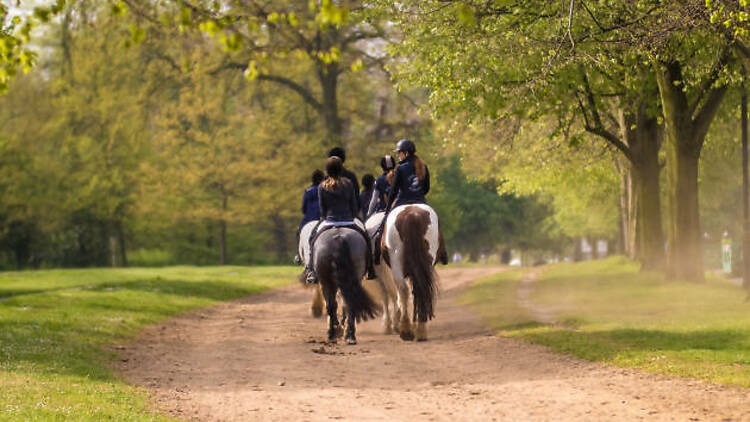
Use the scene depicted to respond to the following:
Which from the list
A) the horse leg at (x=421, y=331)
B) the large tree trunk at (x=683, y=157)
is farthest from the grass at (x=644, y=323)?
the horse leg at (x=421, y=331)

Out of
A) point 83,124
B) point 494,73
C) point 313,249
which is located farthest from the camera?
point 83,124

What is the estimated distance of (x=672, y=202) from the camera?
2538cm

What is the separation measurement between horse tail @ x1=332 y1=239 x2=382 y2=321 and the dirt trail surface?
639 mm

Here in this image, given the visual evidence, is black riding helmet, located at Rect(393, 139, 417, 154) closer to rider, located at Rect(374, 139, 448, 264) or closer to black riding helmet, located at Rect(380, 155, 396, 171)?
rider, located at Rect(374, 139, 448, 264)

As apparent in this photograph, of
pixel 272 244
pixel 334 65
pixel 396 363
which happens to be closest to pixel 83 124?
pixel 334 65

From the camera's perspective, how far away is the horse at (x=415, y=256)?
15102 millimetres

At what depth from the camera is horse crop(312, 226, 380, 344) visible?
1484 centimetres

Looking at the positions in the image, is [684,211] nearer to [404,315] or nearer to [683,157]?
[683,157]

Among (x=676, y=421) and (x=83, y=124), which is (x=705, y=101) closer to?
(x=676, y=421)

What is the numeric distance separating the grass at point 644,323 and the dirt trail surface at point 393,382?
805 millimetres

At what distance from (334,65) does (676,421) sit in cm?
3808

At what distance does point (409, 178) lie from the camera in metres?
15.7

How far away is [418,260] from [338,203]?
1.77 metres

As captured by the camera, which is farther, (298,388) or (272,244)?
(272,244)
